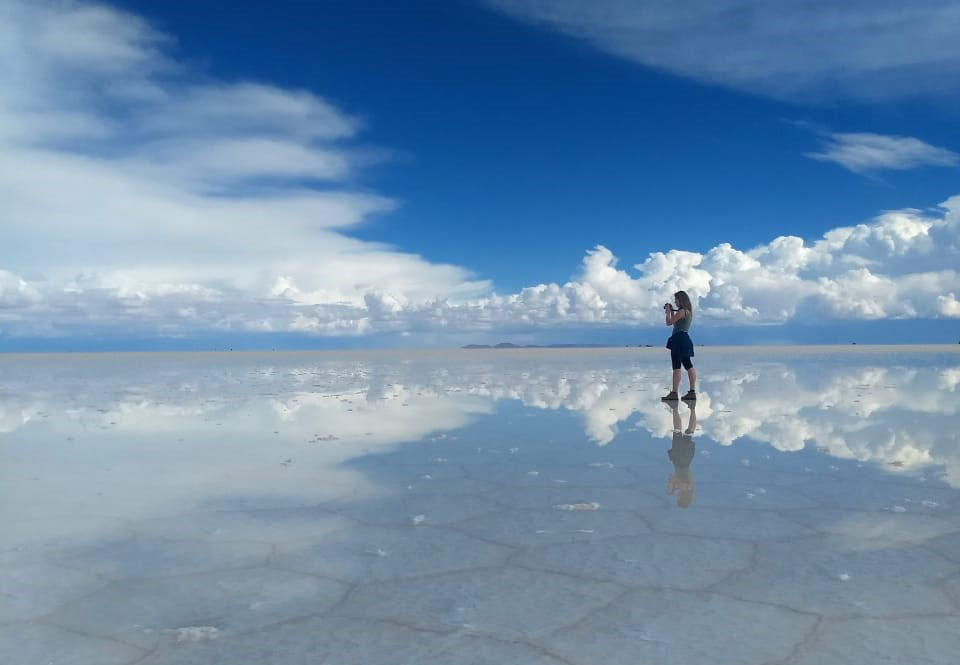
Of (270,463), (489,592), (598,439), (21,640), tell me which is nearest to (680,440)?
(598,439)

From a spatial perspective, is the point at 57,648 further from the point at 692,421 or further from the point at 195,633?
the point at 692,421

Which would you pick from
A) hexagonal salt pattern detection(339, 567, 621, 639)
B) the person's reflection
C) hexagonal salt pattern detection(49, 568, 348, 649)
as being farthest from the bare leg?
hexagonal salt pattern detection(49, 568, 348, 649)

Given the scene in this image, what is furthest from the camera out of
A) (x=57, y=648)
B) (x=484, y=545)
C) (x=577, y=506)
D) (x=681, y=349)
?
(x=681, y=349)

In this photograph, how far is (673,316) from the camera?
11578 millimetres

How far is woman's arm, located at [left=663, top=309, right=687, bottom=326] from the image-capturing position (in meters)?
11.5

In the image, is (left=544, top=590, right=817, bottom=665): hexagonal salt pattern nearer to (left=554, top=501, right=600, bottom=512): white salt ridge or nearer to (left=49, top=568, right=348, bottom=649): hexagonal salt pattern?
(left=49, top=568, right=348, bottom=649): hexagonal salt pattern

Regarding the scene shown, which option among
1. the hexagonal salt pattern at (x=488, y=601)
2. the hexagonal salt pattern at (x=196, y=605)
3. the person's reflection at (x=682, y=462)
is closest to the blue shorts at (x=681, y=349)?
the person's reflection at (x=682, y=462)

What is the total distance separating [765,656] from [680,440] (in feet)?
15.2

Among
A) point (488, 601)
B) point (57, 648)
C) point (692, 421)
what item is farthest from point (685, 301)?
point (57, 648)

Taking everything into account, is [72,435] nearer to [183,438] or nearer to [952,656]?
[183,438]

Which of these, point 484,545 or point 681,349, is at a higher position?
point 681,349

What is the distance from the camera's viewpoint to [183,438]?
7285 mm

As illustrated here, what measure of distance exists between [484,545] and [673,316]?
8.72 metres

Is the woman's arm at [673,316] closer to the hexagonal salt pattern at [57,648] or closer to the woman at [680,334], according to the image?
the woman at [680,334]
